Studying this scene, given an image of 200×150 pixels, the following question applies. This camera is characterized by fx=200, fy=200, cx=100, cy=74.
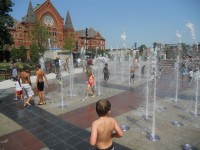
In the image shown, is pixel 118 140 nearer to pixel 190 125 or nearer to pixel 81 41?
pixel 190 125

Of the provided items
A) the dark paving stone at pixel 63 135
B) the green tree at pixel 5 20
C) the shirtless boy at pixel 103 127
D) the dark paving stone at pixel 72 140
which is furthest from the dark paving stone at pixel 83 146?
the green tree at pixel 5 20

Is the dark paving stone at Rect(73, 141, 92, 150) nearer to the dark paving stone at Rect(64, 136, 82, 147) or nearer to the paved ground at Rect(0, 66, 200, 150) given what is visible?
the paved ground at Rect(0, 66, 200, 150)

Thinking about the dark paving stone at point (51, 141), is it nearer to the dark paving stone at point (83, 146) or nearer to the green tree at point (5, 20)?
the dark paving stone at point (83, 146)

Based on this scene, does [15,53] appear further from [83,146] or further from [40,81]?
[83,146]

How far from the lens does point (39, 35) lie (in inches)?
1850

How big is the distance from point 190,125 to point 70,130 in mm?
3826

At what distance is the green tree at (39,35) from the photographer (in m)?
46.6

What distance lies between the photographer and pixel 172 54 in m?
42.8

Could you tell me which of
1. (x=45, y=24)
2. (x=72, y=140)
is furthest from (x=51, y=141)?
(x=45, y=24)

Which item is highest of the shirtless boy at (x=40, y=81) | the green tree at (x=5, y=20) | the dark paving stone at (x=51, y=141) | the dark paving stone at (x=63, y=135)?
the green tree at (x=5, y=20)

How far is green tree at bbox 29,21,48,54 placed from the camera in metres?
46.6

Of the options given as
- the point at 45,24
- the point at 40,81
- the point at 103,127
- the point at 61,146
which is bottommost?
the point at 61,146

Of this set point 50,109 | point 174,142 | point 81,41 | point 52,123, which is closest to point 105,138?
point 174,142

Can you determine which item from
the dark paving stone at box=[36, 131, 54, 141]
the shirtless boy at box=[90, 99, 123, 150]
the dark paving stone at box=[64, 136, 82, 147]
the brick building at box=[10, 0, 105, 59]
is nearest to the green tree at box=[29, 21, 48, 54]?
the brick building at box=[10, 0, 105, 59]
